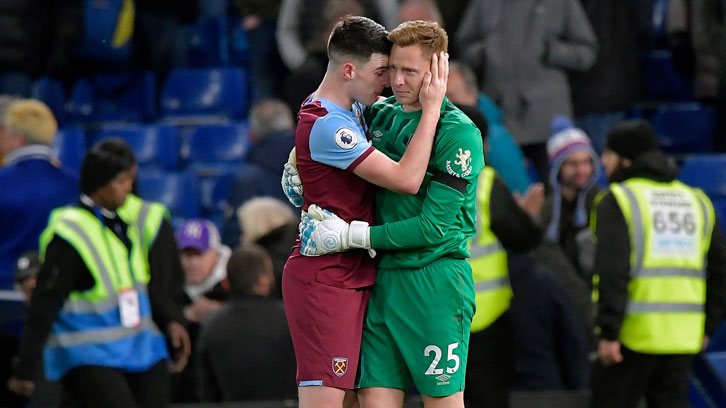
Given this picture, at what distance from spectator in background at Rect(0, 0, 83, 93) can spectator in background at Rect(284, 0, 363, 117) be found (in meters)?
2.83

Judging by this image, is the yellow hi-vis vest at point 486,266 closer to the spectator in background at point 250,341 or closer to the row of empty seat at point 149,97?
the spectator in background at point 250,341

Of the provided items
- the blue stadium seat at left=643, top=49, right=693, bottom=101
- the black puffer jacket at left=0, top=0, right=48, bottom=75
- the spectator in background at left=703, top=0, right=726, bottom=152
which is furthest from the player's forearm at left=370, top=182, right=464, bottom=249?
the black puffer jacket at left=0, top=0, right=48, bottom=75

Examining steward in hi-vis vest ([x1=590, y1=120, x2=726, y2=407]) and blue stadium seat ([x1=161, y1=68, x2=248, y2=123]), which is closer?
steward in hi-vis vest ([x1=590, y1=120, x2=726, y2=407])

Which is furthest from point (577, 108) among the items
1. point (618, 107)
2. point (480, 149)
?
point (480, 149)

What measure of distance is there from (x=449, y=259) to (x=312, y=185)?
530mm

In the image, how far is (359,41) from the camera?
14.4 ft

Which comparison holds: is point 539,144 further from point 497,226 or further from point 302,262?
point 302,262

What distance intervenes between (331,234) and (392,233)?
202 mm

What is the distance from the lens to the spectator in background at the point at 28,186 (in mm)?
7531

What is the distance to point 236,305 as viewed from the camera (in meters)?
7.00

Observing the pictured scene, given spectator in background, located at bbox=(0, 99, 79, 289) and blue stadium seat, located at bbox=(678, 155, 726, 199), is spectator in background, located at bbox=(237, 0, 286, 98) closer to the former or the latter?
spectator in background, located at bbox=(0, 99, 79, 289)

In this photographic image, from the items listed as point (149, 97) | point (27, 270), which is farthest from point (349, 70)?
point (149, 97)

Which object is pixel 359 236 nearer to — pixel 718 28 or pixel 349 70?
pixel 349 70

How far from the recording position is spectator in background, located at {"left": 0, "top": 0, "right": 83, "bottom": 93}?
1080 cm
